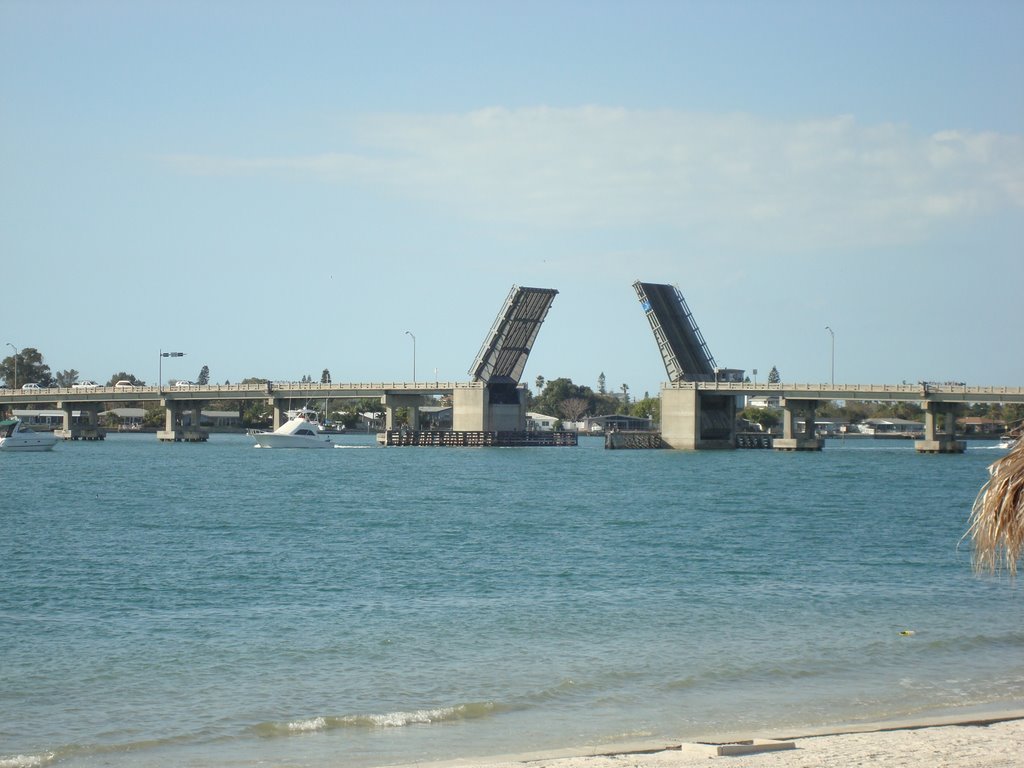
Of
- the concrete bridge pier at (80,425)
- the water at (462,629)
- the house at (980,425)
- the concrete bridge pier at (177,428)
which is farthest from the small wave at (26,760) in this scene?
the house at (980,425)

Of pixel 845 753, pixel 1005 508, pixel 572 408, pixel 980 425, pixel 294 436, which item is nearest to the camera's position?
pixel 1005 508

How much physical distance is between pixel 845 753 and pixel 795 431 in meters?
94.3

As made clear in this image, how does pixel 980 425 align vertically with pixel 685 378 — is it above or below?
below

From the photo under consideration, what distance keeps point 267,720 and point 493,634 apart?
556 cm

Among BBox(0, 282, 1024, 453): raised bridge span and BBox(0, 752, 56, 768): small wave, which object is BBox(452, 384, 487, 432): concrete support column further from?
BBox(0, 752, 56, 768): small wave

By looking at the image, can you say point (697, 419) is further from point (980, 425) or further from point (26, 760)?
point (26, 760)

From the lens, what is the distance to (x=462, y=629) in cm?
1892

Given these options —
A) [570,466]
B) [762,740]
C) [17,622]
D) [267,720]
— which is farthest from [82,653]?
[570,466]

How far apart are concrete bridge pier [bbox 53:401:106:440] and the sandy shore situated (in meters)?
123

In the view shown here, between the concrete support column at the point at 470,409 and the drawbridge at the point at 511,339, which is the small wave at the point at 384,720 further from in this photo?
the concrete support column at the point at 470,409

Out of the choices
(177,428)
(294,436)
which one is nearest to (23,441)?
(294,436)

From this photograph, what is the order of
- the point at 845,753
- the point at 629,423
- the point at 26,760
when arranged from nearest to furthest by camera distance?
the point at 845,753
the point at 26,760
the point at 629,423

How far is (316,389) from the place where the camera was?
108438 millimetres

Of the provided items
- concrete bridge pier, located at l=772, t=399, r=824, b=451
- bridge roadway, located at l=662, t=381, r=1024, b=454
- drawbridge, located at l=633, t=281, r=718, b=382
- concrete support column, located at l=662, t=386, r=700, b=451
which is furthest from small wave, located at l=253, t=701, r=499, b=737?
concrete bridge pier, located at l=772, t=399, r=824, b=451
